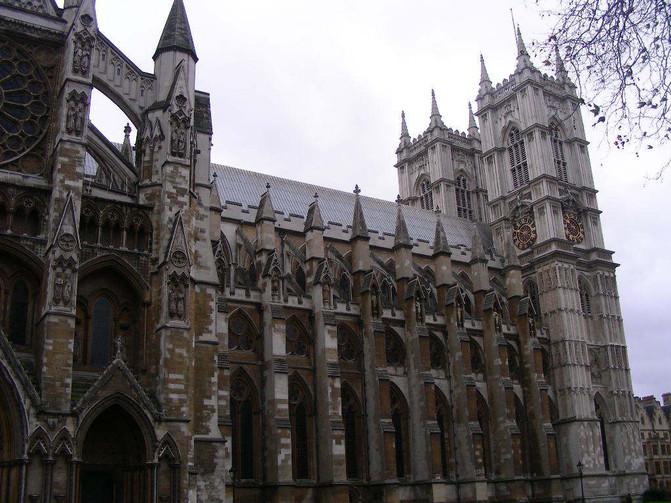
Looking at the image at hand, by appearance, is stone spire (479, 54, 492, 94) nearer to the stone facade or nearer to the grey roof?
the grey roof

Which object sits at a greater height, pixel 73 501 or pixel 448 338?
pixel 448 338

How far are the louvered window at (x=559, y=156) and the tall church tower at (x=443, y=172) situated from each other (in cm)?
886

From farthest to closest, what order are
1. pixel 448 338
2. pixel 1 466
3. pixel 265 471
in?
pixel 448 338
pixel 265 471
pixel 1 466

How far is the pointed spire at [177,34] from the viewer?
1081 inches

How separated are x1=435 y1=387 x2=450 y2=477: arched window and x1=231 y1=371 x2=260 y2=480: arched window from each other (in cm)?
1179

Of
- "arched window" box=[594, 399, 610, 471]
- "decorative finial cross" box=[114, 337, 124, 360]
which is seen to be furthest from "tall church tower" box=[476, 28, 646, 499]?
"decorative finial cross" box=[114, 337, 124, 360]

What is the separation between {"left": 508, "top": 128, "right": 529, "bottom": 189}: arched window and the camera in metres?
57.0

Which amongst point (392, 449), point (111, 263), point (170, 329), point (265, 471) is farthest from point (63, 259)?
point (392, 449)

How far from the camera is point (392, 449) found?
39094mm

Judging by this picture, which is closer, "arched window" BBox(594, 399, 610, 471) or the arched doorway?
the arched doorway

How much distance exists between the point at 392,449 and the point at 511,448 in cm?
928

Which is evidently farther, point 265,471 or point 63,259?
point 265,471

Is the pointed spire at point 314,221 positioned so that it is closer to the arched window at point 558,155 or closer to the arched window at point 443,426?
the arched window at point 443,426

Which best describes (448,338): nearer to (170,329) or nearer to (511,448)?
(511,448)
